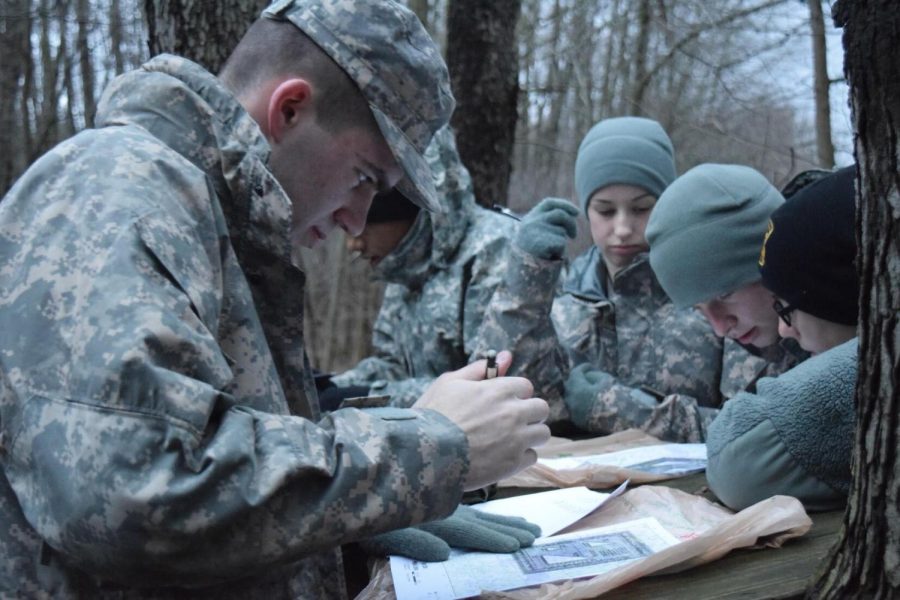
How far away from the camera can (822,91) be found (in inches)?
187

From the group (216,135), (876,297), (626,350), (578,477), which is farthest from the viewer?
(626,350)

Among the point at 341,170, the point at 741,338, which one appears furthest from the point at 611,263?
the point at 341,170

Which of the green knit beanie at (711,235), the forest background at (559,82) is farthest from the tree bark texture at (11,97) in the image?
the green knit beanie at (711,235)

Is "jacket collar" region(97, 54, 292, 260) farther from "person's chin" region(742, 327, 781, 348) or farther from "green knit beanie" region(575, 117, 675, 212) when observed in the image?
"green knit beanie" region(575, 117, 675, 212)

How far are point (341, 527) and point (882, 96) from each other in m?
0.84

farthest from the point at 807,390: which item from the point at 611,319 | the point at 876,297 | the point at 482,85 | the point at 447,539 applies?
the point at 482,85

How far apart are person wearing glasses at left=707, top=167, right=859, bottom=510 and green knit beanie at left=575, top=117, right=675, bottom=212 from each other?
110 centimetres

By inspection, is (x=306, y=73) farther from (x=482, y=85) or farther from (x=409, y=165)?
(x=482, y=85)

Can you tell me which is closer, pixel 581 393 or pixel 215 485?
pixel 215 485

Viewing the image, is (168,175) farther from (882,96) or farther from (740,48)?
(740,48)

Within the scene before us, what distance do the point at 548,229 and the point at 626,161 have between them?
535mm

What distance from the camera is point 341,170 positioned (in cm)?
142

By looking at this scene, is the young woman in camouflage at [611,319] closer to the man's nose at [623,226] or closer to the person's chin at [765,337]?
the man's nose at [623,226]

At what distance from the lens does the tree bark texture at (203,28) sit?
320 centimetres
